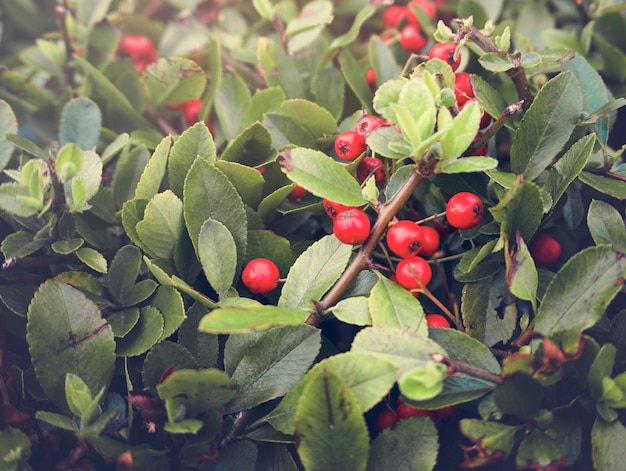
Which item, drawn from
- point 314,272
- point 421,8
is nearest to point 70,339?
point 314,272

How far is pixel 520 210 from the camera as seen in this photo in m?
0.90

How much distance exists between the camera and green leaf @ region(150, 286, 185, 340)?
96 cm

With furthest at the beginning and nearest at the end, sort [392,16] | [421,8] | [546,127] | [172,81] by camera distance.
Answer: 1. [392,16]
2. [421,8]
3. [172,81]
4. [546,127]

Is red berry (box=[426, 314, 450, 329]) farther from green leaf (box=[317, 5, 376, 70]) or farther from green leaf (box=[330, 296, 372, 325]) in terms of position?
green leaf (box=[317, 5, 376, 70])

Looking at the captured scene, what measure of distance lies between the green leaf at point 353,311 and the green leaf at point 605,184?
0.44 m

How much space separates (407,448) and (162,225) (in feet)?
1.80

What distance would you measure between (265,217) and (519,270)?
479mm

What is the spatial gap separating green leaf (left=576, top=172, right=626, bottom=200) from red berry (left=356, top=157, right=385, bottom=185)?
0.35 m

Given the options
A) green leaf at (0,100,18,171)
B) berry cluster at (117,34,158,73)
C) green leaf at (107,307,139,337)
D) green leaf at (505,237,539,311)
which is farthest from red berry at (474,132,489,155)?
berry cluster at (117,34,158,73)

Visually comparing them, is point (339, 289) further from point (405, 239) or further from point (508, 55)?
point (508, 55)

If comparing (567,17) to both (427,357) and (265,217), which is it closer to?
(265,217)

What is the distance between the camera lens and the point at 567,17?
1.57m

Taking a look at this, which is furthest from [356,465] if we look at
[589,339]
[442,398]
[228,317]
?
[589,339]

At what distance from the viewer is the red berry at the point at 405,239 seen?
0.96m
